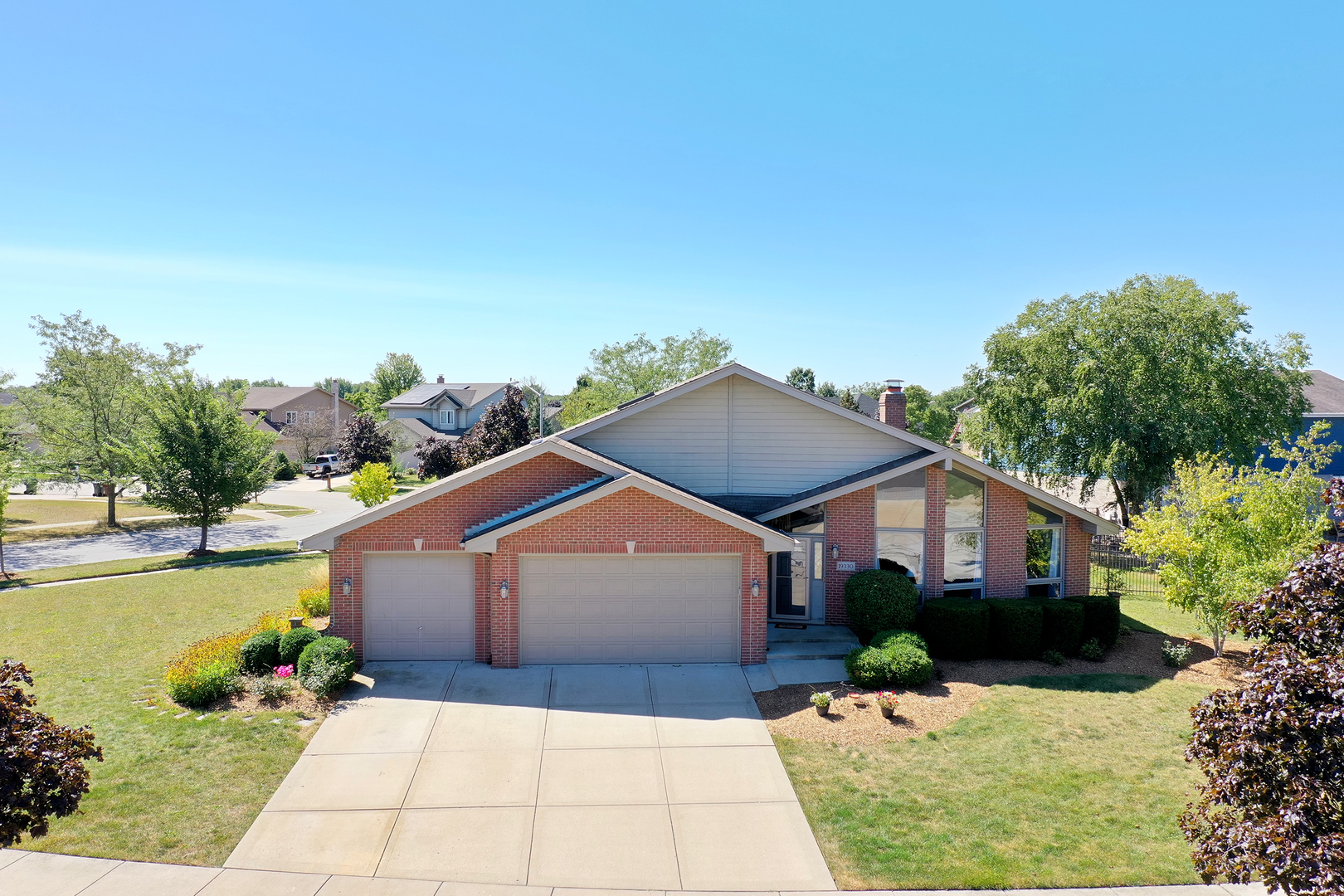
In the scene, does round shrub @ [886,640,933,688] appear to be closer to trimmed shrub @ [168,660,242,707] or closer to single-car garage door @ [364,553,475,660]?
single-car garage door @ [364,553,475,660]

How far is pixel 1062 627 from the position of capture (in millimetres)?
16031

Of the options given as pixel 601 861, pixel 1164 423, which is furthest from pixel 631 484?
pixel 1164 423

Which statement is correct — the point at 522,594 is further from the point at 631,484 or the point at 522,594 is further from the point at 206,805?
the point at 206,805

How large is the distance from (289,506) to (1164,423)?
1754 inches

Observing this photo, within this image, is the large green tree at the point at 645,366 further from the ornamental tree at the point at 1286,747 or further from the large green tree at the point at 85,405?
the ornamental tree at the point at 1286,747

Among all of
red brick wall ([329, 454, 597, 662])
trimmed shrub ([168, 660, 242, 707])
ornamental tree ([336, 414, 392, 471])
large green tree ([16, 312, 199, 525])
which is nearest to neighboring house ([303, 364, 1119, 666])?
red brick wall ([329, 454, 597, 662])

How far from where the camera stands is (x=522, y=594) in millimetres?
14953

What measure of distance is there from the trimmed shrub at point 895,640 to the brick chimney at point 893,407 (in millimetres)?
7149

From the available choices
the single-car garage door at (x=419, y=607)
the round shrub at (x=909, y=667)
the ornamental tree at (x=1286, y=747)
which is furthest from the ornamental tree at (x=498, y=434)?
the ornamental tree at (x=1286, y=747)

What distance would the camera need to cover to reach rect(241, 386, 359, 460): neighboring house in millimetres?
64875

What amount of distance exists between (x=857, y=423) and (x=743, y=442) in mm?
2791

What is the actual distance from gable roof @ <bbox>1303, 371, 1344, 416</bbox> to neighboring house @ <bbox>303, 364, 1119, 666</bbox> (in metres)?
33.7

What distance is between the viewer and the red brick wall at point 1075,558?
18.3 metres

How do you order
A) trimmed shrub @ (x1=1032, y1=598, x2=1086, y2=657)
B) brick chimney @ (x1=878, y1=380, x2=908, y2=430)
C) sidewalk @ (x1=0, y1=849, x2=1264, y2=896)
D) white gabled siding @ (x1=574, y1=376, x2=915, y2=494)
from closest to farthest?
1. sidewalk @ (x1=0, y1=849, x2=1264, y2=896)
2. trimmed shrub @ (x1=1032, y1=598, x2=1086, y2=657)
3. white gabled siding @ (x1=574, y1=376, x2=915, y2=494)
4. brick chimney @ (x1=878, y1=380, x2=908, y2=430)
